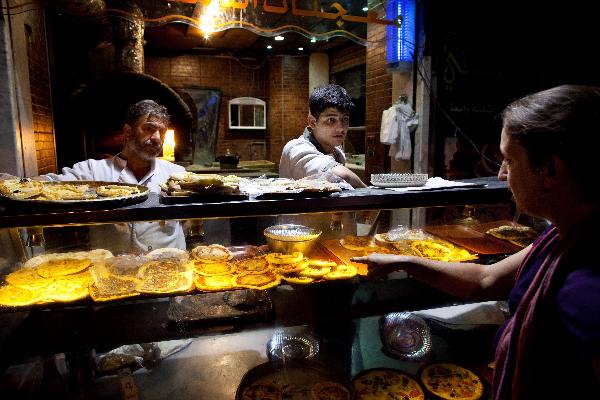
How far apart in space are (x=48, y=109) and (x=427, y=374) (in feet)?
23.6

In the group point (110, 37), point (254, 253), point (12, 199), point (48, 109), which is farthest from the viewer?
point (110, 37)

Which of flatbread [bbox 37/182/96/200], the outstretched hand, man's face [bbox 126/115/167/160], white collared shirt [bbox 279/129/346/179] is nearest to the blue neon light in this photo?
white collared shirt [bbox 279/129/346/179]

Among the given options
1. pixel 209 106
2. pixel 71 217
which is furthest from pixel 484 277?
pixel 209 106

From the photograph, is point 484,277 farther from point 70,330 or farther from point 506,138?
point 70,330

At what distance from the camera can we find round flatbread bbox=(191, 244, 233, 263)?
2516mm

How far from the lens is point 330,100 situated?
141 inches

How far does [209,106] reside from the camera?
46.7 ft

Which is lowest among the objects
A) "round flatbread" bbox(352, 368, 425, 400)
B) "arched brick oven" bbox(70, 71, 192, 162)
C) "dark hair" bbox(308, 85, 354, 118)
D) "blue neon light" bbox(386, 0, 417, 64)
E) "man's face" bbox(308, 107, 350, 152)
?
"round flatbread" bbox(352, 368, 425, 400)

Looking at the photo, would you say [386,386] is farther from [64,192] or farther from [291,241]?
[64,192]

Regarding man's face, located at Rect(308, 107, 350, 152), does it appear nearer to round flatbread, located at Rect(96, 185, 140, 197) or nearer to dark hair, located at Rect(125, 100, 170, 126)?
dark hair, located at Rect(125, 100, 170, 126)

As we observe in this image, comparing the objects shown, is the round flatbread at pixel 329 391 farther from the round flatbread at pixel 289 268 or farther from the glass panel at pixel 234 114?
the glass panel at pixel 234 114

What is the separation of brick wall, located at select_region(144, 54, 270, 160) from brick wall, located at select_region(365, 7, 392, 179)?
770 cm

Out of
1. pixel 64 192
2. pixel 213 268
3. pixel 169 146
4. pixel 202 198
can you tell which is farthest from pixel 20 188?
pixel 169 146

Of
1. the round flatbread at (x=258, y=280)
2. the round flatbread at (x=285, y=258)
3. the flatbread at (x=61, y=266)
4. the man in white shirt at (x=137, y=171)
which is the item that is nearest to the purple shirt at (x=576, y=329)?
the round flatbread at (x=258, y=280)
